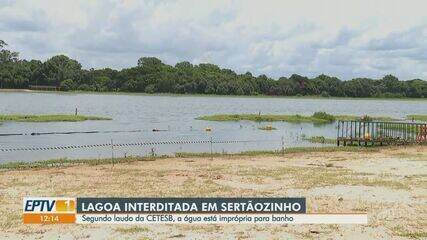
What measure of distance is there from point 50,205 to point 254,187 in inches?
320

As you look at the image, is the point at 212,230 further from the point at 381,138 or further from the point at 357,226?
the point at 381,138

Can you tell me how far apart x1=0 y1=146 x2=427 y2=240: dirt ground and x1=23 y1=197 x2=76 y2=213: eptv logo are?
44cm

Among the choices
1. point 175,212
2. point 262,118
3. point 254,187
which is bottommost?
point 254,187

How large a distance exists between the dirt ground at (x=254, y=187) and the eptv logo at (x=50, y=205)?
44 centimetres

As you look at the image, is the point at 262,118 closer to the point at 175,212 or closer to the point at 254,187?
the point at 254,187

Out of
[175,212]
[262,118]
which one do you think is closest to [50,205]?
[175,212]

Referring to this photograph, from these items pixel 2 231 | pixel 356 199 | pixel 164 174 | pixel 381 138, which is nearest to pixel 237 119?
pixel 381 138

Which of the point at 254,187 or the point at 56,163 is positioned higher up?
the point at 254,187

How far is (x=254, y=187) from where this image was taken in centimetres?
2170

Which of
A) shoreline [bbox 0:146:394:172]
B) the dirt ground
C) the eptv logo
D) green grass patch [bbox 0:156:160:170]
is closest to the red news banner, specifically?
the eptv logo

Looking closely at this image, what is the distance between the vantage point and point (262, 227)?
15.1 m

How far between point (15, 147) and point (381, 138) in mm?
26925

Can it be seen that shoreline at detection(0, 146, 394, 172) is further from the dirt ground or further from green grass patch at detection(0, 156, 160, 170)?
the dirt ground

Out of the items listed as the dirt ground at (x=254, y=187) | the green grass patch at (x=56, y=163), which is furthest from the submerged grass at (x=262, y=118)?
the green grass patch at (x=56, y=163)
